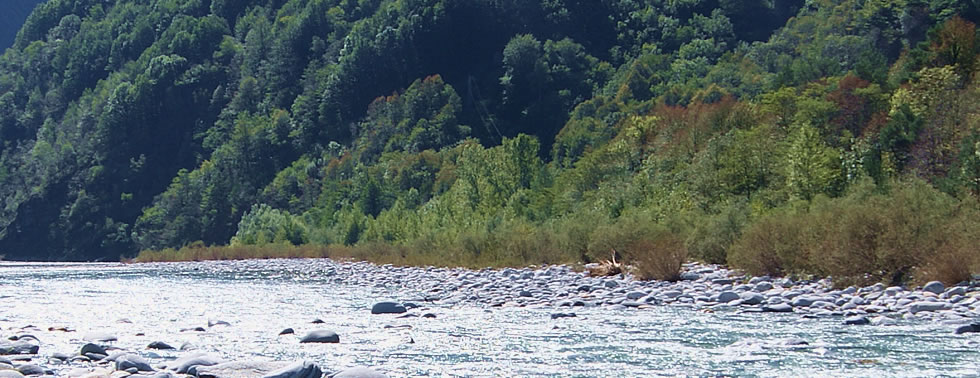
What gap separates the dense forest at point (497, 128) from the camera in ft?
118

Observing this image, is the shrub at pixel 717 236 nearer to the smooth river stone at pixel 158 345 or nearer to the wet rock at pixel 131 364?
the smooth river stone at pixel 158 345

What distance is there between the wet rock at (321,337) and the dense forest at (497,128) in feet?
35.2

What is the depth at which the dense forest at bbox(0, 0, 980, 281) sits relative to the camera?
118ft

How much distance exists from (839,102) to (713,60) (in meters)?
78.5

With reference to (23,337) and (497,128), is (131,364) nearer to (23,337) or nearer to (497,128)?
(23,337)

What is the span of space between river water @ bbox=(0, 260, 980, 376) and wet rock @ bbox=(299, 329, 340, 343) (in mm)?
178

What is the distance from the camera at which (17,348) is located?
554 inches

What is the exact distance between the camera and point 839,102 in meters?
55.1

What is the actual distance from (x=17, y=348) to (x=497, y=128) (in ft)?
402

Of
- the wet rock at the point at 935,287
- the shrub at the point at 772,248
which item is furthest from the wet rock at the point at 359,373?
the shrub at the point at 772,248

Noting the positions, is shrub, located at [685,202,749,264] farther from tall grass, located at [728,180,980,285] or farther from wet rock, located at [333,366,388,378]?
wet rock, located at [333,366,388,378]

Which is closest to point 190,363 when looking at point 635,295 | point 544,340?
point 544,340

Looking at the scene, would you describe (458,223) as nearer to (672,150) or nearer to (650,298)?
(672,150)

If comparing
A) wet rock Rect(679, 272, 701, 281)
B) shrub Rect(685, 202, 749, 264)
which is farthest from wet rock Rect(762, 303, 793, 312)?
shrub Rect(685, 202, 749, 264)
